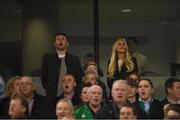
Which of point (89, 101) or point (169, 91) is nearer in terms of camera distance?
point (89, 101)

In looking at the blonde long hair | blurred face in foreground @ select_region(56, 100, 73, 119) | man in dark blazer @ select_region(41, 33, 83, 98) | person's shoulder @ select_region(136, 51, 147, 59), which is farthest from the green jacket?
person's shoulder @ select_region(136, 51, 147, 59)

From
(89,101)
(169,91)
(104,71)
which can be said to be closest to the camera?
(89,101)

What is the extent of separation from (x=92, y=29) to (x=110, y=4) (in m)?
0.63

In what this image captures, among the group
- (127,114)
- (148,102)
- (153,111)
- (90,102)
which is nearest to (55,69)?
(90,102)

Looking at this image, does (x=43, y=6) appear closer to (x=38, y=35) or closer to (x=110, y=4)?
(x=38, y=35)

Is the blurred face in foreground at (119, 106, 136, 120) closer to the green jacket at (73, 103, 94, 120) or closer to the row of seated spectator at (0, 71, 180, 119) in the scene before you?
the row of seated spectator at (0, 71, 180, 119)

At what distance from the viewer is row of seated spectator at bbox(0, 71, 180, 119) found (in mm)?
7332

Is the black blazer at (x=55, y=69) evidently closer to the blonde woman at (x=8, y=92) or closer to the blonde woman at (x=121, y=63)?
the blonde woman at (x=121, y=63)

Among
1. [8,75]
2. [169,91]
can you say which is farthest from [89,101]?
[8,75]

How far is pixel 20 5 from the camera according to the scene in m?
11.5

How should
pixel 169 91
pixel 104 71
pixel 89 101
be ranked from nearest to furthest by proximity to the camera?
pixel 89 101 < pixel 169 91 < pixel 104 71

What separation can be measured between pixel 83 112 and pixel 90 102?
0.66 ft

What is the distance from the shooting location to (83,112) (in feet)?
26.0

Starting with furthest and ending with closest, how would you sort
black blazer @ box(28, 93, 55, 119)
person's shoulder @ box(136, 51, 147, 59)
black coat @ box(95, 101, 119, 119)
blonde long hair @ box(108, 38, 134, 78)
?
person's shoulder @ box(136, 51, 147, 59) < blonde long hair @ box(108, 38, 134, 78) < black blazer @ box(28, 93, 55, 119) < black coat @ box(95, 101, 119, 119)
